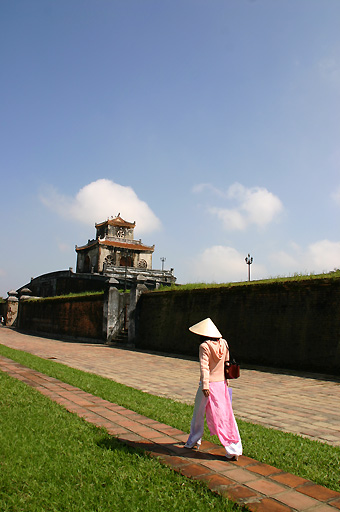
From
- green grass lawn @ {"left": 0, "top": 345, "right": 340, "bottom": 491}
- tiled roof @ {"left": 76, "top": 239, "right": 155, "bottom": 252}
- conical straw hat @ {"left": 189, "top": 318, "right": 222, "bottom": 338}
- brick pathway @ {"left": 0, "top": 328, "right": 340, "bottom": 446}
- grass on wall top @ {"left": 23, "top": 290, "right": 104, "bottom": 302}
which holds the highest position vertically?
tiled roof @ {"left": 76, "top": 239, "right": 155, "bottom": 252}

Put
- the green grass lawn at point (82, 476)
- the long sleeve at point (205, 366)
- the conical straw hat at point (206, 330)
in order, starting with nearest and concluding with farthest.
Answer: the green grass lawn at point (82, 476), the long sleeve at point (205, 366), the conical straw hat at point (206, 330)

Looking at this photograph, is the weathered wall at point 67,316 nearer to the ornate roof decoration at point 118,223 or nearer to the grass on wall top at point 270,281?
the grass on wall top at point 270,281

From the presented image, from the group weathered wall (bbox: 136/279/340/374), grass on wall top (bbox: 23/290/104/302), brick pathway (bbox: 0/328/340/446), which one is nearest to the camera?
brick pathway (bbox: 0/328/340/446)

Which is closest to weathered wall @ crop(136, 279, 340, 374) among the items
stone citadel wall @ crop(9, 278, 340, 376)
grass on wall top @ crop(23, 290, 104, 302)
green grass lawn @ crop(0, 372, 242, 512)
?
stone citadel wall @ crop(9, 278, 340, 376)

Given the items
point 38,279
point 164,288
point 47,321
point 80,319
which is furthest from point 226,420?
point 38,279

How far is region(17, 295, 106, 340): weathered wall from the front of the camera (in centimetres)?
2109

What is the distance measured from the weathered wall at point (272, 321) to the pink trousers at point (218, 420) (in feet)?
24.9

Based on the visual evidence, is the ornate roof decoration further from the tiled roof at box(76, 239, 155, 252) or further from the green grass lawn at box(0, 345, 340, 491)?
the green grass lawn at box(0, 345, 340, 491)

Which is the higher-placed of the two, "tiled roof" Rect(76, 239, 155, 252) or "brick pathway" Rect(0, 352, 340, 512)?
"tiled roof" Rect(76, 239, 155, 252)

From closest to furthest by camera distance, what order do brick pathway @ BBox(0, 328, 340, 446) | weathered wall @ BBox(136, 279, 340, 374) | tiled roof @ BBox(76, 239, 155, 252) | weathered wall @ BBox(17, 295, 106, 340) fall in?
brick pathway @ BBox(0, 328, 340, 446), weathered wall @ BBox(136, 279, 340, 374), weathered wall @ BBox(17, 295, 106, 340), tiled roof @ BBox(76, 239, 155, 252)

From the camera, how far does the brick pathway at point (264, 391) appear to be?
17.9ft

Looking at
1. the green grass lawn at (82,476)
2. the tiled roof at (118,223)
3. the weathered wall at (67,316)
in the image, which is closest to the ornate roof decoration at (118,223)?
the tiled roof at (118,223)

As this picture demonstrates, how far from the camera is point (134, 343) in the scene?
61.8ft

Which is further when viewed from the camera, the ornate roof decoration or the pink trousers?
the ornate roof decoration
